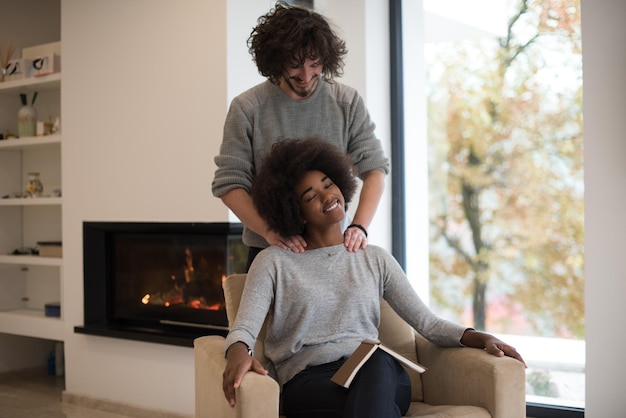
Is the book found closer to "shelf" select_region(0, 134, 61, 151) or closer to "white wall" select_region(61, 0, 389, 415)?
"white wall" select_region(61, 0, 389, 415)

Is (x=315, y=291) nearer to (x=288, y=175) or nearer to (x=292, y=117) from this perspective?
(x=288, y=175)

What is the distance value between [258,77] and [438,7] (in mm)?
1158

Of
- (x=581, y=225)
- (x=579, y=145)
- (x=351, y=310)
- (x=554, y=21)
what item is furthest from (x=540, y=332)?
(x=351, y=310)

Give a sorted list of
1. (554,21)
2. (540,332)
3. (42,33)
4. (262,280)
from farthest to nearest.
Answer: (42,33) → (540,332) → (554,21) → (262,280)

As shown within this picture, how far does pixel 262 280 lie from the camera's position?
1.99m

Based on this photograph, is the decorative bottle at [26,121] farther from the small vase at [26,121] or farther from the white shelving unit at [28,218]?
the white shelving unit at [28,218]

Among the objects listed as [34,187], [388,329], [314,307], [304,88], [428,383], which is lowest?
[428,383]

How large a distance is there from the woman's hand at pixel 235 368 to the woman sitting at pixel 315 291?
0.07 meters

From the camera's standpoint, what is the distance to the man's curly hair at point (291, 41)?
6.73ft

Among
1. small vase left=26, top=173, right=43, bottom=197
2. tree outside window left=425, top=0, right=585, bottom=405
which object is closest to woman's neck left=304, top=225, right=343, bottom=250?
tree outside window left=425, top=0, right=585, bottom=405

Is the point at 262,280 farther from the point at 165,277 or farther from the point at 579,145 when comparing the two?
the point at 579,145

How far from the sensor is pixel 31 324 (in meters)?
4.21

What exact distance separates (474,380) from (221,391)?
2.18 feet

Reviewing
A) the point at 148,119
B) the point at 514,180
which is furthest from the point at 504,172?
the point at 148,119
